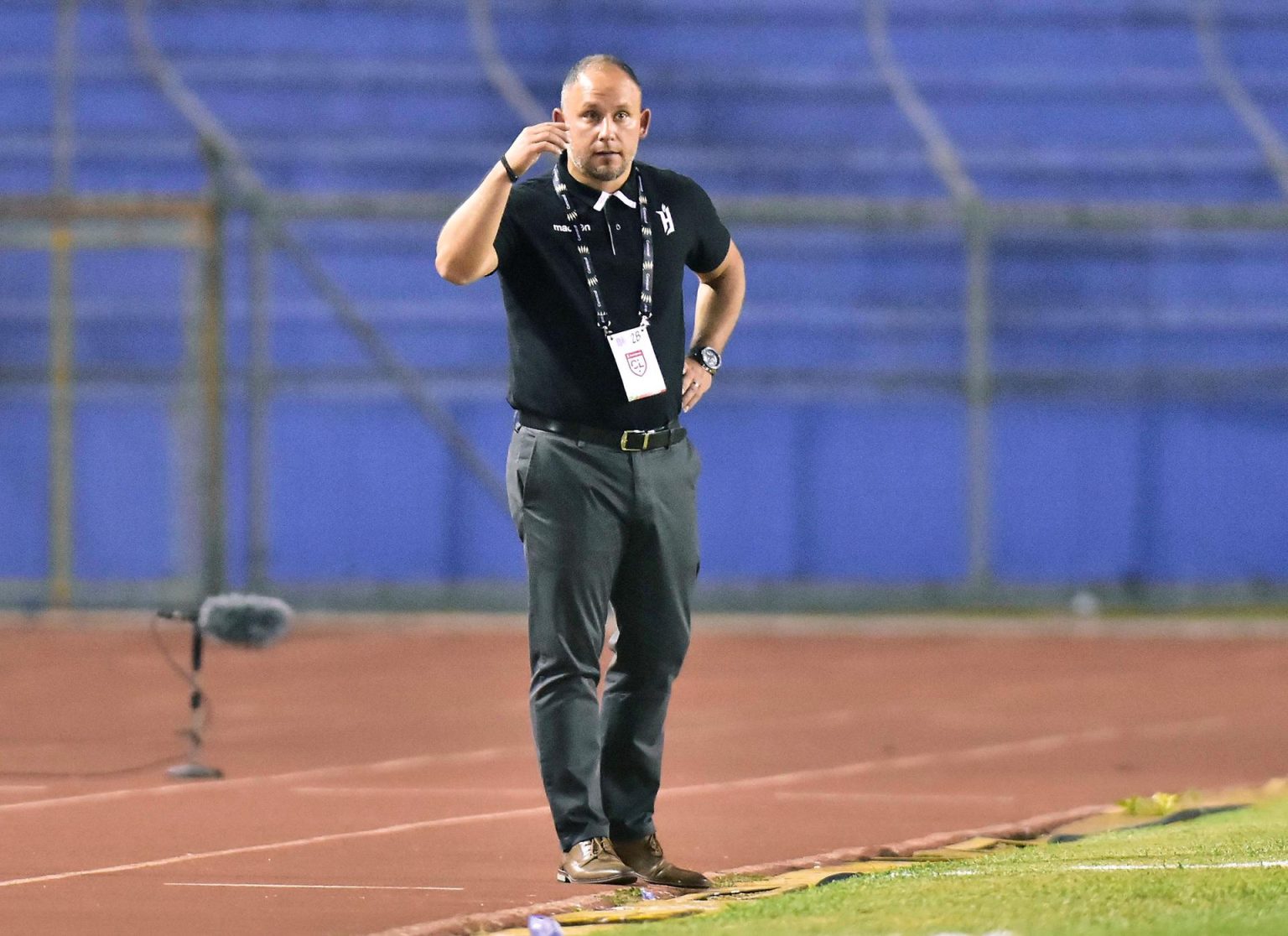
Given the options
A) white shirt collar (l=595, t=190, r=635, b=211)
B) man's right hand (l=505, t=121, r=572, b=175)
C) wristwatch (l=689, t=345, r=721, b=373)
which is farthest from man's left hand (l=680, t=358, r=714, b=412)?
man's right hand (l=505, t=121, r=572, b=175)

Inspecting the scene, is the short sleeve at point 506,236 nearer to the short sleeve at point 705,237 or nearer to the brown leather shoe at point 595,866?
the short sleeve at point 705,237

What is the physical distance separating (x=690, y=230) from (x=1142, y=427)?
16.3 meters

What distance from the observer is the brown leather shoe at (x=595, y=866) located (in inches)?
287

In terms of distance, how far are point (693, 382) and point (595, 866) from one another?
136 cm

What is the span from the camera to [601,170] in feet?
23.8

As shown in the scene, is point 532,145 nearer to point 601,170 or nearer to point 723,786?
point 601,170

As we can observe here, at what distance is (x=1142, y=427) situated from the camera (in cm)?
2338

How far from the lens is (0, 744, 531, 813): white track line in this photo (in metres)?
9.86

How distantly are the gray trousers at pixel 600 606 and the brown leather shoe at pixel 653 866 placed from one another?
3cm

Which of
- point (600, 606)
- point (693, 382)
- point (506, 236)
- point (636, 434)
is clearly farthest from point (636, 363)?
point (600, 606)

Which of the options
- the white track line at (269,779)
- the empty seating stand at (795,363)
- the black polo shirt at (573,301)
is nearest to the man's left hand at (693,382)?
the black polo shirt at (573,301)

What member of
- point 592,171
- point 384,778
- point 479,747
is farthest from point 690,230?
point 479,747

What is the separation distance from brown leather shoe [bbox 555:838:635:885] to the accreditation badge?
120 cm

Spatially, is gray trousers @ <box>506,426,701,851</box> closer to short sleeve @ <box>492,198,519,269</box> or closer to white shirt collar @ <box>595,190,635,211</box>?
short sleeve @ <box>492,198,519,269</box>
